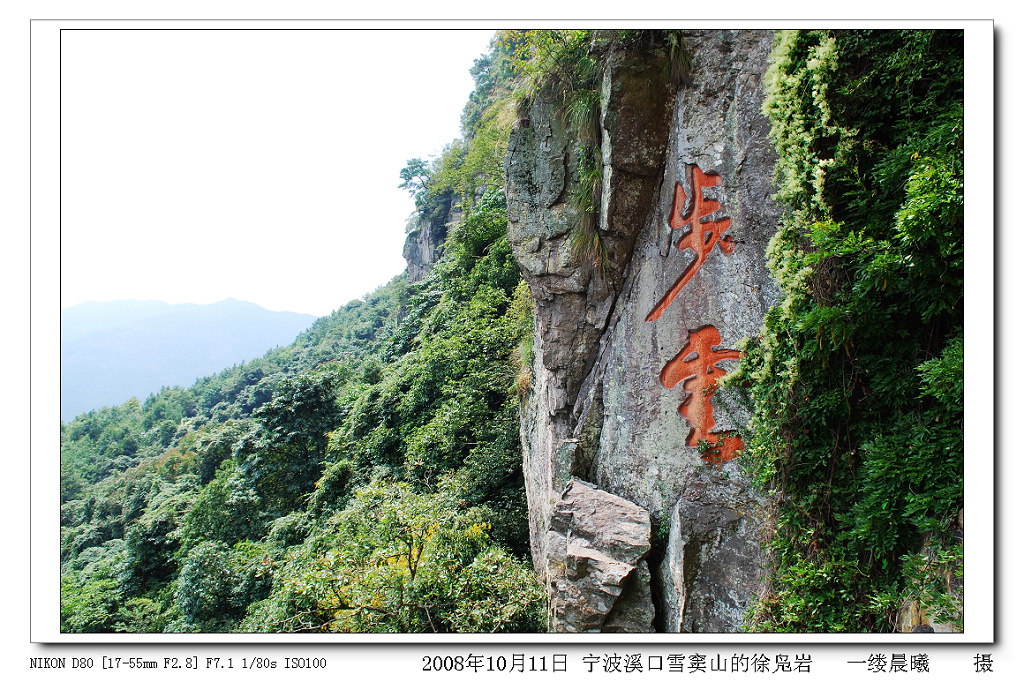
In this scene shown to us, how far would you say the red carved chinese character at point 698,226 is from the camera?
3.76 m

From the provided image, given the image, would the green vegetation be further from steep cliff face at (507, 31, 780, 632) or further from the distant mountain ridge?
the distant mountain ridge

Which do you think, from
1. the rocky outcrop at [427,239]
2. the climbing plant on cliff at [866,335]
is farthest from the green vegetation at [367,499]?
the climbing plant on cliff at [866,335]

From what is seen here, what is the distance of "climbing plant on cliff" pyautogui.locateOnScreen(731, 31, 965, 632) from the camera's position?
2.57m

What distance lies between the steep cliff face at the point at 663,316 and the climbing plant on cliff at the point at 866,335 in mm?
416

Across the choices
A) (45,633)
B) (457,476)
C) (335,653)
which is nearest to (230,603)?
(457,476)

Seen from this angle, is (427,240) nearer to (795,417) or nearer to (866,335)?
(795,417)

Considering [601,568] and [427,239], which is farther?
[427,239]

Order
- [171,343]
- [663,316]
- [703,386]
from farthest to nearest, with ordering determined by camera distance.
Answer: [171,343]
[663,316]
[703,386]

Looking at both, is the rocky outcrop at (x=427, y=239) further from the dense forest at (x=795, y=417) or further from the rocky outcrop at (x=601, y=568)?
the rocky outcrop at (x=601, y=568)

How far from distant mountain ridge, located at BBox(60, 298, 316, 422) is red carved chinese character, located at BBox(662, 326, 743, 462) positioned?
18.0 meters

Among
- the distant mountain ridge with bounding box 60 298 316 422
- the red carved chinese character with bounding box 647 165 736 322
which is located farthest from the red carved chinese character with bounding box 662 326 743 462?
the distant mountain ridge with bounding box 60 298 316 422

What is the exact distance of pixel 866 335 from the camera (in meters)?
2.83

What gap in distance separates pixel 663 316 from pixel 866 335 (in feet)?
4.81

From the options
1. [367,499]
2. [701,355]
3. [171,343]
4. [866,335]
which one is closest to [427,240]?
[367,499]
